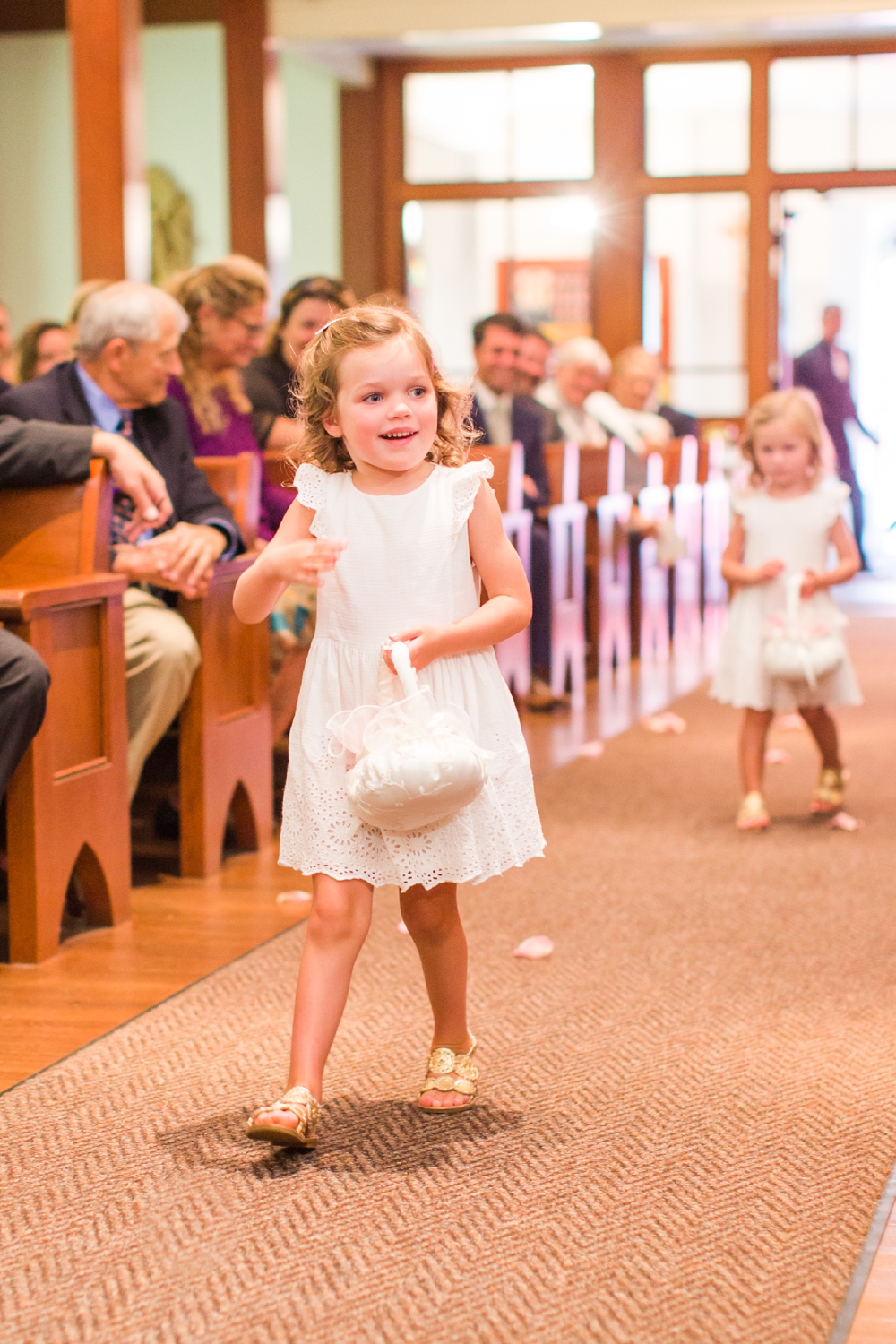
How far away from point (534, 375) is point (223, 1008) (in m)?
4.84

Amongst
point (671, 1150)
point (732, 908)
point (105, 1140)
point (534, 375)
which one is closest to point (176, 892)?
point (732, 908)

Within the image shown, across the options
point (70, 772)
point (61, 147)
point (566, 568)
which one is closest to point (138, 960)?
point (70, 772)

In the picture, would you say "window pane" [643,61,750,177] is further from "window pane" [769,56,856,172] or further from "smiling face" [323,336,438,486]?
"smiling face" [323,336,438,486]

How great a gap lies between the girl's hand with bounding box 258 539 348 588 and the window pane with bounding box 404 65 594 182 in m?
9.57

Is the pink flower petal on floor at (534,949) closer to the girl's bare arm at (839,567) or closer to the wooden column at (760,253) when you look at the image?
the girl's bare arm at (839,567)

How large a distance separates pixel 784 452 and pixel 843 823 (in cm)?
91

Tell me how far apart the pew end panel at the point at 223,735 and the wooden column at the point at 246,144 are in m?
5.63

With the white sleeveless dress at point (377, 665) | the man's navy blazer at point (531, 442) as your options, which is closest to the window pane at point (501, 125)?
the man's navy blazer at point (531, 442)

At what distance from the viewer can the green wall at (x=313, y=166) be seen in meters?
10.7

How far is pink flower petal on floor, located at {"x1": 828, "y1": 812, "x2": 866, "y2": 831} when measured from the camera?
4.12 meters

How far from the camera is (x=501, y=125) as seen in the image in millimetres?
11141

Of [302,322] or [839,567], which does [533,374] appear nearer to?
[302,322]

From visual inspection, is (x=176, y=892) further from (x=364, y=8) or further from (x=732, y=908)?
(x=364, y=8)

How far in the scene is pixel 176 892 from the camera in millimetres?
3566
